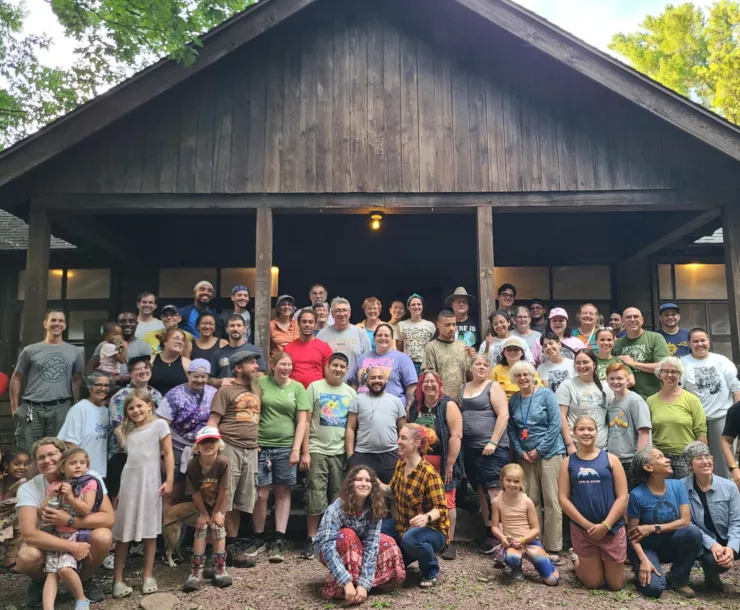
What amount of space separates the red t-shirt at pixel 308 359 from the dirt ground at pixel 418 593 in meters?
1.75

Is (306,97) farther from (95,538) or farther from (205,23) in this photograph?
(95,538)

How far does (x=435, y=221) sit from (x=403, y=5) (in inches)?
135

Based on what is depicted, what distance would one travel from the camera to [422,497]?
5094 millimetres

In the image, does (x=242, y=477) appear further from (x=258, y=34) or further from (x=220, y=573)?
(x=258, y=34)

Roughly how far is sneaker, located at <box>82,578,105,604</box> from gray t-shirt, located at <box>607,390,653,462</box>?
175 inches

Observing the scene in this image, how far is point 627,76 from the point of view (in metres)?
7.18

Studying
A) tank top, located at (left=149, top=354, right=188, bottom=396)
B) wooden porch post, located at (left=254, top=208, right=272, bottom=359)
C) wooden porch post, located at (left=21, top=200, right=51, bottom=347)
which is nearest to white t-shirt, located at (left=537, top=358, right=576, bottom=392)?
wooden porch post, located at (left=254, top=208, right=272, bottom=359)

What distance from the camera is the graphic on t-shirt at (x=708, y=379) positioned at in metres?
6.19

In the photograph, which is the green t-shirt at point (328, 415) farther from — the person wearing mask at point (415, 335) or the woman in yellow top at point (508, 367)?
the woman in yellow top at point (508, 367)

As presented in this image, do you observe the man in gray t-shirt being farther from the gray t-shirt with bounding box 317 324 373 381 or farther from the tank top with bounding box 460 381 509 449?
the tank top with bounding box 460 381 509 449

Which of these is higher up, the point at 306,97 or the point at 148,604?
the point at 306,97

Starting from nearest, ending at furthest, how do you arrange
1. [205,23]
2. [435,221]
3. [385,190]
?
[385,190] → [205,23] → [435,221]

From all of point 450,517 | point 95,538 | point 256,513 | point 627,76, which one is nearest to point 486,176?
point 627,76

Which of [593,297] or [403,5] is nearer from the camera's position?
[403,5]
